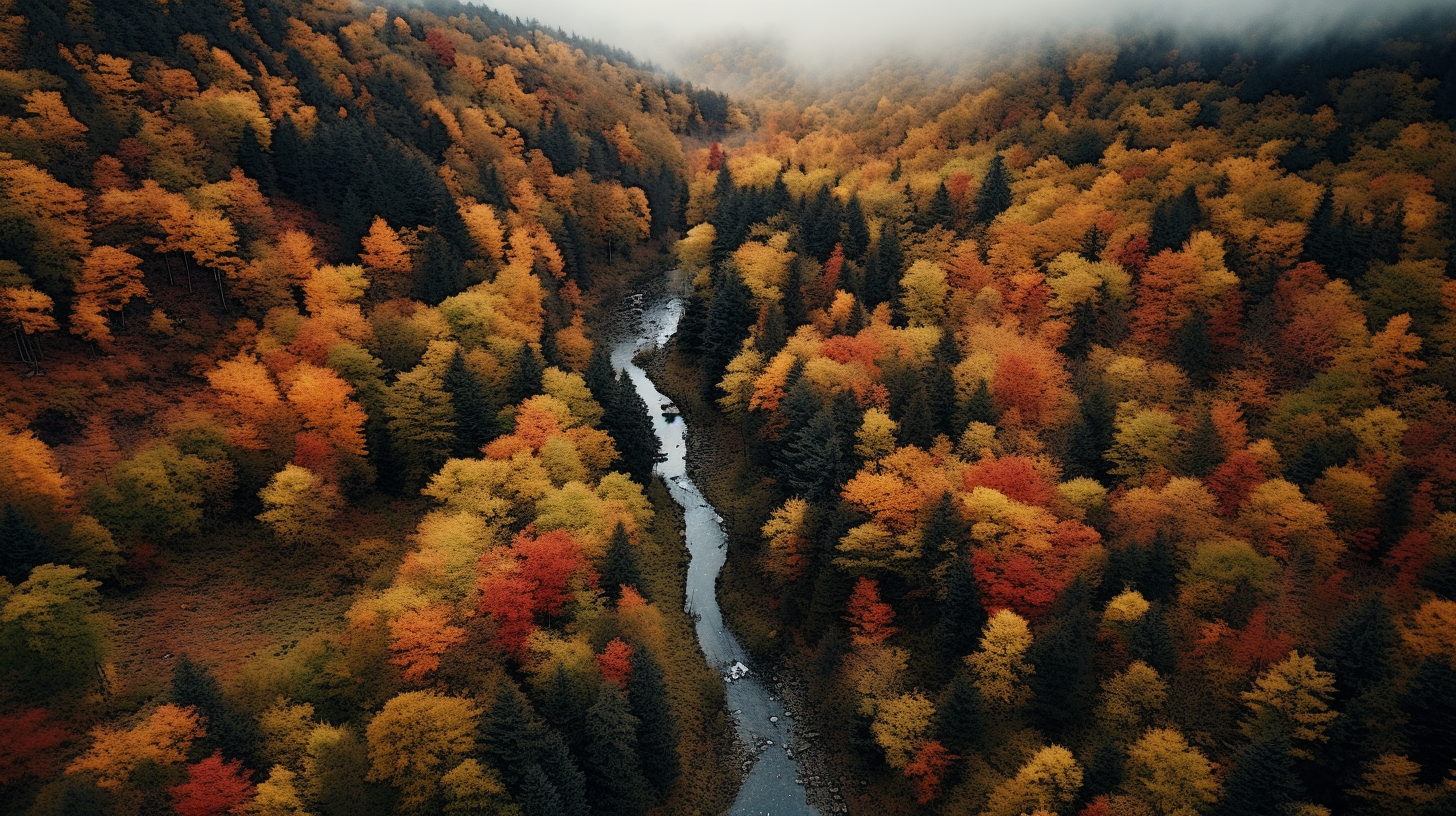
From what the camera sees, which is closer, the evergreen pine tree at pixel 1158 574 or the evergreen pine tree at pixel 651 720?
the evergreen pine tree at pixel 651 720

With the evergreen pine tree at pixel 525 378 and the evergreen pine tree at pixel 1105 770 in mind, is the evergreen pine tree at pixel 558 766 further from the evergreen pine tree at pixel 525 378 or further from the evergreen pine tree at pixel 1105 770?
the evergreen pine tree at pixel 525 378

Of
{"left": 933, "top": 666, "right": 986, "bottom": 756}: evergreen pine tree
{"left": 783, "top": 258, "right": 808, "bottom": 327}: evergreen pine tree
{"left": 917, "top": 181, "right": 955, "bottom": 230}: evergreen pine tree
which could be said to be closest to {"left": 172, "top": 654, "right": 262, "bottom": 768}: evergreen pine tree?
{"left": 933, "top": 666, "right": 986, "bottom": 756}: evergreen pine tree

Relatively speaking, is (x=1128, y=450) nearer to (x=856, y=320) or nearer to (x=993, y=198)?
(x=856, y=320)

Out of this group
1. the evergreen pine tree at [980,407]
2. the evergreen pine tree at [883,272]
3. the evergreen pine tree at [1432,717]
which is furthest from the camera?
the evergreen pine tree at [883,272]

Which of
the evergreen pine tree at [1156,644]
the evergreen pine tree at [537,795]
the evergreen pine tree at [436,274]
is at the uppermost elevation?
the evergreen pine tree at [436,274]

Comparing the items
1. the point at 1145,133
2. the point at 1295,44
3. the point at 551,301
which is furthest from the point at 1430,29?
the point at 551,301

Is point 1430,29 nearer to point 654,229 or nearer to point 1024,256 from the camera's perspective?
point 1024,256

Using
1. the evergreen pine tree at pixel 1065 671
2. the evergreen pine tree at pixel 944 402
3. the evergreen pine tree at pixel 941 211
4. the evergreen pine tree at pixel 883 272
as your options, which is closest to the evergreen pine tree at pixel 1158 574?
the evergreen pine tree at pixel 1065 671
